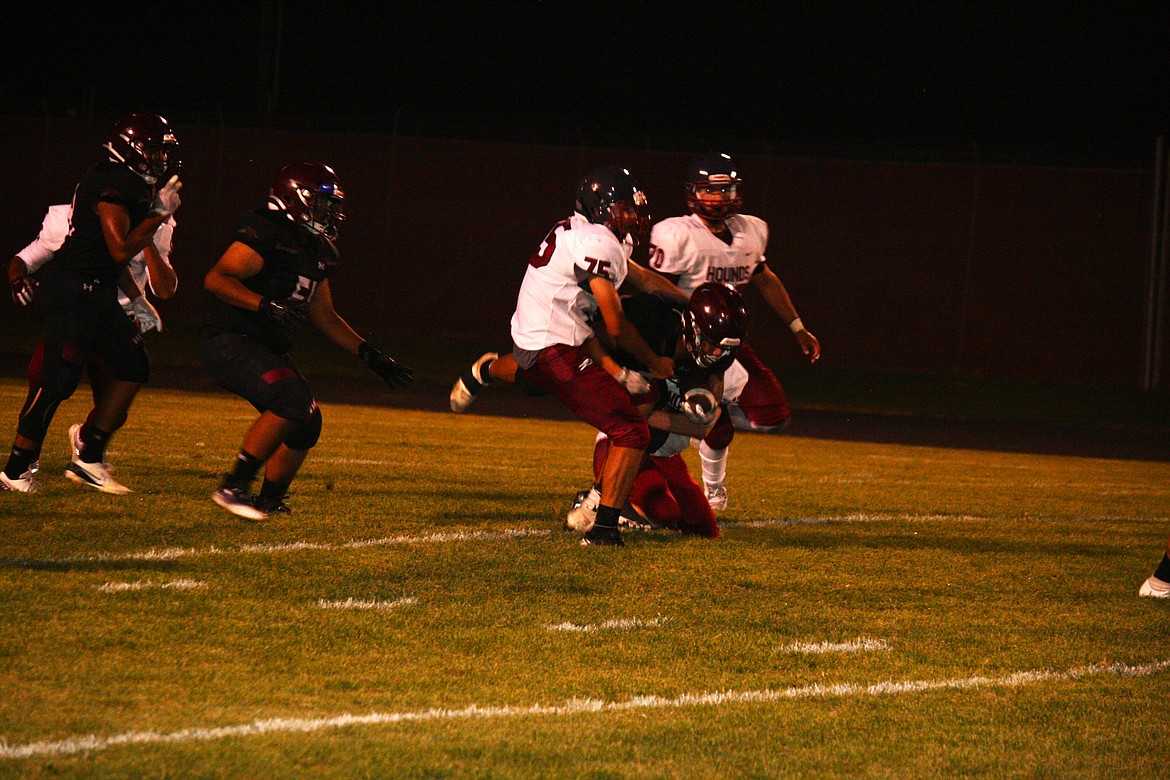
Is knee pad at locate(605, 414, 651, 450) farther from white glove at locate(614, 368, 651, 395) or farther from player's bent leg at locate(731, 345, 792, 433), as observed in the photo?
player's bent leg at locate(731, 345, 792, 433)

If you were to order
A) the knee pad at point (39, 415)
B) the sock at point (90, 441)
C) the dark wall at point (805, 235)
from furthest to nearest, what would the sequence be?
1. the dark wall at point (805, 235)
2. the sock at point (90, 441)
3. the knee pad at point (39, 415)

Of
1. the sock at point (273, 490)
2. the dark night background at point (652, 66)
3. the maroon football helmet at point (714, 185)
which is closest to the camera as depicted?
the sock at point (273, 490)

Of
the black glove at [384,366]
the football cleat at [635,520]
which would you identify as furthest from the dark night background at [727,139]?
the black glove at [384,366]

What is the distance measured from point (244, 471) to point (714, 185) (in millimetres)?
2890

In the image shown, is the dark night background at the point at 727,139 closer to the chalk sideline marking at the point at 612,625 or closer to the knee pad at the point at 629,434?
the knee pad at the point at 629,434

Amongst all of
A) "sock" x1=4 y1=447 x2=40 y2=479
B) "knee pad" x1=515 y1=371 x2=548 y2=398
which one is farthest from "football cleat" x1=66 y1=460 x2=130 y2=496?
"knee pad" x1=515 y1=371 x2=548 y2=398

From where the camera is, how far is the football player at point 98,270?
719cm

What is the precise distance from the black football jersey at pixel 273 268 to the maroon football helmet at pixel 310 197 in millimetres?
68

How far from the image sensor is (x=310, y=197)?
6.77 meters

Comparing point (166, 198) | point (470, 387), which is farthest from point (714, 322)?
point (166, 198)

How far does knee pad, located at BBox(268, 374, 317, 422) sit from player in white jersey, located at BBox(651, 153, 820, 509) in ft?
7.44

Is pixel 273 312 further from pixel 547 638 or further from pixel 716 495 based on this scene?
pixel 716 495

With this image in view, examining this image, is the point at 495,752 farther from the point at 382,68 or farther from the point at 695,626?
the point at 382,68

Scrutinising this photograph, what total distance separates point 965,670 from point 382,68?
32.2m
